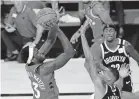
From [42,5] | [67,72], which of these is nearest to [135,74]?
[67,72]

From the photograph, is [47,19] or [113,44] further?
[113,44]

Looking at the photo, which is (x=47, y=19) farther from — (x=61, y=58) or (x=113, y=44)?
(x=113, y=44)

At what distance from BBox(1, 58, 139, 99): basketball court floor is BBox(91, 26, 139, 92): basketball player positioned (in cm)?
139

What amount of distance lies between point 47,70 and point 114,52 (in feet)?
4.41

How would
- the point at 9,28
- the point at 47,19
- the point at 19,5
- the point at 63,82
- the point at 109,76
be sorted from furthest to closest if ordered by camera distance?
1. the point at 9,28
2. the point at 19,5
3. the point at 63,82
4. the point at 47,19
5. the point at 109,76

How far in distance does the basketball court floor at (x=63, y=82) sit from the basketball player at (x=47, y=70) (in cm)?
233

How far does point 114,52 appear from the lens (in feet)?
21.1

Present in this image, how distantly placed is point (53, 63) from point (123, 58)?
1354mm

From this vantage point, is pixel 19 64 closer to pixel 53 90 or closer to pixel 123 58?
pixel 123 58

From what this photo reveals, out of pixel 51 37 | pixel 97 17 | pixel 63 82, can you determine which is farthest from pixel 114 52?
pixel 63 82

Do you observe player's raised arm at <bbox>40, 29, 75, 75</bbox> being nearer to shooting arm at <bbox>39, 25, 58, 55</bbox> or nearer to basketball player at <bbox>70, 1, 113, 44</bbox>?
shooting arm at <bbox>39, 25, 58, 55</bbox>

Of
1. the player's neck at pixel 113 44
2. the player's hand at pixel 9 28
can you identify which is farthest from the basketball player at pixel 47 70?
the player's hand at pixel 9 28

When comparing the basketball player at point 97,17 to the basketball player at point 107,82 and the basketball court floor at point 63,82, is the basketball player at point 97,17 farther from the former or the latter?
the basketball player at point 107,82

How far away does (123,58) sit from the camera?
253 inches
